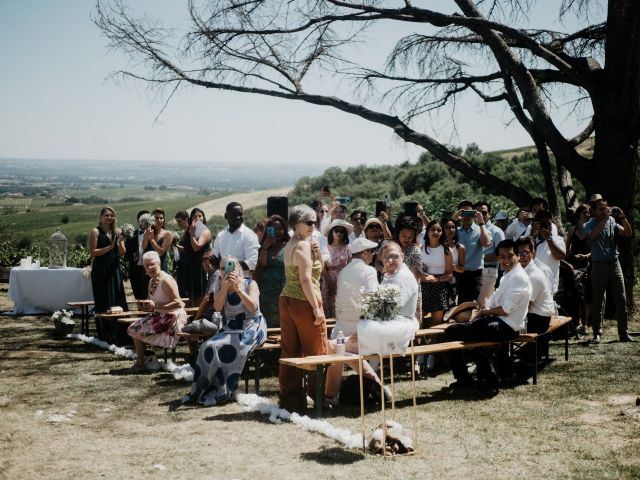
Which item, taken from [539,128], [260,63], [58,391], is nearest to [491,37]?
[539,128]

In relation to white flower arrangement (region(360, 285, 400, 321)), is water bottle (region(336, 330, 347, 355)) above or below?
below

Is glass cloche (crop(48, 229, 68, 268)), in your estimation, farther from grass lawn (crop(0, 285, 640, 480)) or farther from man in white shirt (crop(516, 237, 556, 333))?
man in white shirt (crop(516, 237, 556, 333))

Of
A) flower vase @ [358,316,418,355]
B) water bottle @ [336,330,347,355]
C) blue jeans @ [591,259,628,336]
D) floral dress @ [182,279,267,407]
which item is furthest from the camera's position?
blue jeans @ [591,259,628,336]

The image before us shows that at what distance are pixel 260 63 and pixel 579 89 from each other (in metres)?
5.83

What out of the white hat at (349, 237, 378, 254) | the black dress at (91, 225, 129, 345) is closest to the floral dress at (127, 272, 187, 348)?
the black dress at (91, 225, 129, 345)

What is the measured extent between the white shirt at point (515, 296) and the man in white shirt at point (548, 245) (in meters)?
2.13

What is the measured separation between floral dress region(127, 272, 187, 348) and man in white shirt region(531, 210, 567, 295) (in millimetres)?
4723

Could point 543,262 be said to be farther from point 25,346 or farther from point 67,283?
point 67,283

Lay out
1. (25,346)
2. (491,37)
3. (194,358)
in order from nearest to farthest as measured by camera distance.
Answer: (194,358), (25,346), (491,37)

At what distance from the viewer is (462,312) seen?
30.4 feet

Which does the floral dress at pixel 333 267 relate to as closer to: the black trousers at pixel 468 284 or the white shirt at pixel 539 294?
the black trousers at pixel 468 284

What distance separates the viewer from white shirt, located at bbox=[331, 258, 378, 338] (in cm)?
770

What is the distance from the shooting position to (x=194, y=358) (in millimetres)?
9328

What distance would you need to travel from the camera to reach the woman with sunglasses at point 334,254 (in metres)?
9.33
